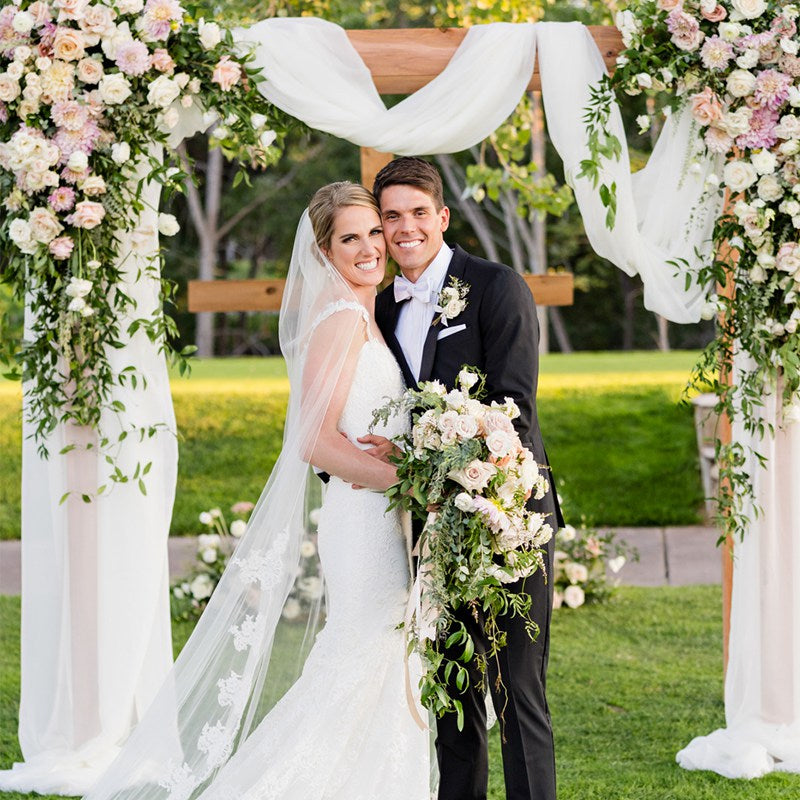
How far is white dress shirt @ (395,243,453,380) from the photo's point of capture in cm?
375

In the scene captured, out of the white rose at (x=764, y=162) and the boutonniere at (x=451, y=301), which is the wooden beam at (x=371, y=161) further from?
the white rose at (x=764, y=162)

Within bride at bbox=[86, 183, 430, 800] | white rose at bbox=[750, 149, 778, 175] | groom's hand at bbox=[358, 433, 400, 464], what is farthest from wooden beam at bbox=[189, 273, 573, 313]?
groom's hand at bbox=[358, 433, 400, 464]

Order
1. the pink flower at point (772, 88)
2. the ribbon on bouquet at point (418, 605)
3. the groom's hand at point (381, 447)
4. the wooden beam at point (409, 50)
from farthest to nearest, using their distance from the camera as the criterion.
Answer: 1. the wooden beam at point (409, 50)
2. the pink flower at point (772, 88)
3. the groom's hand at point (381, 447)
4. the ribbon on bouquet at point (418, 605)

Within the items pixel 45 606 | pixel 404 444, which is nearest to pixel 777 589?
pixel 404 444

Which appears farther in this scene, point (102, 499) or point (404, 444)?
point (102, 499)

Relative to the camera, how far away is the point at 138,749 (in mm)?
3973

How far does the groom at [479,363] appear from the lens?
3576 mm

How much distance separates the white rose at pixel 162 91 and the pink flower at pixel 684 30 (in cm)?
172

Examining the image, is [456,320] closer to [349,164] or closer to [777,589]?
[777,589]

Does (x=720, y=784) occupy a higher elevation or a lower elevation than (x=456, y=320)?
lower

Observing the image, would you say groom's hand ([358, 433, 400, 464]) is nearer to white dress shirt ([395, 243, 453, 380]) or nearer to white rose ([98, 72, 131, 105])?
white dress shirt ([395, 243, 453, 380])

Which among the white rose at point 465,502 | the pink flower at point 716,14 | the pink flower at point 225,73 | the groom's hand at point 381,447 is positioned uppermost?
the pink flower at point 716,14

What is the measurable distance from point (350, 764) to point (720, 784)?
1451mm

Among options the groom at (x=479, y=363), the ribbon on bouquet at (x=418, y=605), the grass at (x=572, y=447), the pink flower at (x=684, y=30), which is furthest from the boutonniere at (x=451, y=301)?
the grass at (x=572, y=447)
